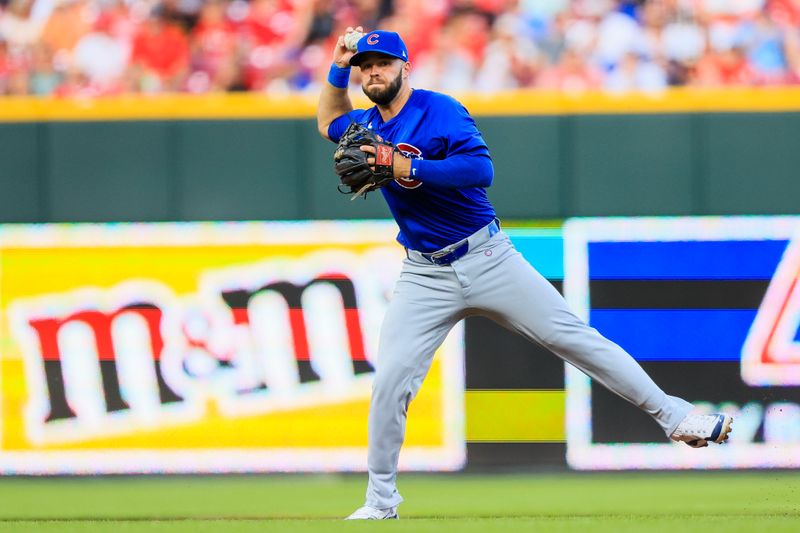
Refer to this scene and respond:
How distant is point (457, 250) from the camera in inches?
175

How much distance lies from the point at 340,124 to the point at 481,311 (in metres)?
0.90

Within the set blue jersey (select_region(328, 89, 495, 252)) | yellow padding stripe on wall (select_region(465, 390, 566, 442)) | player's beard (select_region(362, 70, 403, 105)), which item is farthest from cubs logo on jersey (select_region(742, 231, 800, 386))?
player's beard (select_region(362, 70, 403, 105))

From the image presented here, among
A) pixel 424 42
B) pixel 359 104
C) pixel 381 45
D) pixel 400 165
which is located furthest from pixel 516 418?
pixel 424 42

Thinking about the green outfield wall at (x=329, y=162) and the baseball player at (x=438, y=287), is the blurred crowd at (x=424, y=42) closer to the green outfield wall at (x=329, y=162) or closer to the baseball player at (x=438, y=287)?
the green outfield wall at (x=329, y=162)

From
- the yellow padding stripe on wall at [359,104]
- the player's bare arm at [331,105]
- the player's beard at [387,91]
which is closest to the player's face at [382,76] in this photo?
the player's beard at [387,91]

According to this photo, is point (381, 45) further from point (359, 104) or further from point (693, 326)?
point (693, 326)

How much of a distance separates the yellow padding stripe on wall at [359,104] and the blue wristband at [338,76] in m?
1.83

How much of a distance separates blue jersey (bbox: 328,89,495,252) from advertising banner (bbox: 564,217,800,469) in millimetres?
2111

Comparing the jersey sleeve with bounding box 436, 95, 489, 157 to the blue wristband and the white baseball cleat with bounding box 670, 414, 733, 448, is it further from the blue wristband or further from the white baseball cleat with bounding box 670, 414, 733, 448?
the white baseball cleat with bounding box 670, 414, 733, 448

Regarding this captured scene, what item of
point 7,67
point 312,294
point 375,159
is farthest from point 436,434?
point 7,67

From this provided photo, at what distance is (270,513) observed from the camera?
5.18m

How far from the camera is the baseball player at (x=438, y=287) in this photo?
4.29m

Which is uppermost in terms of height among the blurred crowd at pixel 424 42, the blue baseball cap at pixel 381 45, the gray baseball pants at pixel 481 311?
the blurred crowd at pixel 424 42

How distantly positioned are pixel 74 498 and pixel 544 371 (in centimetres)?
250
